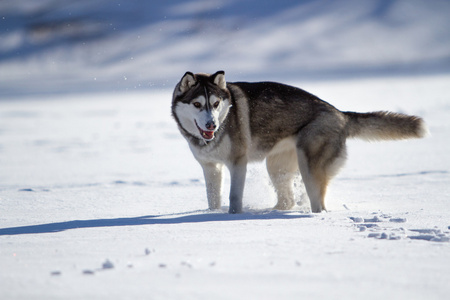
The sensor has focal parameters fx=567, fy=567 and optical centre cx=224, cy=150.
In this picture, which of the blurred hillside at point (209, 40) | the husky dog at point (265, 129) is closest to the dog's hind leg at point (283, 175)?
the husky dog at point (265, 129)

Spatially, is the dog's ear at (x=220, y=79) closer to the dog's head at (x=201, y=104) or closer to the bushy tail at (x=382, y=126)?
the dog's head at (x=201, y=104)

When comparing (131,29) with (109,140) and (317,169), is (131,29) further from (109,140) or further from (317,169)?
(317,169)

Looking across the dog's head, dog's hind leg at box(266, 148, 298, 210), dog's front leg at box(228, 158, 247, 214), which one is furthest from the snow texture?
the dog's head

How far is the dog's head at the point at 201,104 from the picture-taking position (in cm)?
476

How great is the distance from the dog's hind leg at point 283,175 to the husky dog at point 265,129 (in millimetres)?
29

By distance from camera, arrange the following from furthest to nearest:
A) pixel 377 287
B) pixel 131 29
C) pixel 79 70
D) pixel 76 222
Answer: pixel 131 29 → pixel 79 70 → pixel 76 222 → pixel 377 287

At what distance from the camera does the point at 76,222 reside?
4.32 m

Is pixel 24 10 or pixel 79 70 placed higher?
pixel 24 10

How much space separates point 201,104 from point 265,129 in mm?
683

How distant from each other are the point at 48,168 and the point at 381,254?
7.11 m

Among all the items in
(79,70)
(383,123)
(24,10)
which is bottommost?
(383,123)

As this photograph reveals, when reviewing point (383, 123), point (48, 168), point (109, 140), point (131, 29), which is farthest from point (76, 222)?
point (131, 29)

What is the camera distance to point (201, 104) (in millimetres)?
4836

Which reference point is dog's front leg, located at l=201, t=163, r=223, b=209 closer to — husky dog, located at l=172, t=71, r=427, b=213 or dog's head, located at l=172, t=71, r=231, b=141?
husky dog, located at l=172, t=71, r=427, b=213
